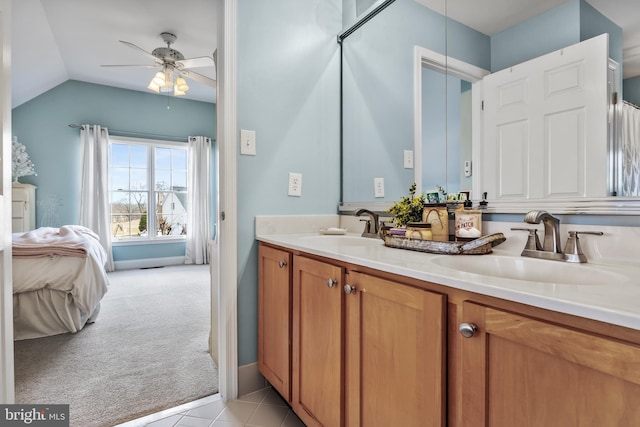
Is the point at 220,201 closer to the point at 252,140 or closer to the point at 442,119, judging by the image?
the point at 252,140

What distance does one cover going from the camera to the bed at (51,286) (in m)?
2.32

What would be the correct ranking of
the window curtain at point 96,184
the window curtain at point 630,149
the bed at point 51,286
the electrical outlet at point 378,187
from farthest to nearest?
1. the window curtain at point 96,184
2. the bed at point 51,286
3. the electrical outlet at point 378,187
4. the window curtain at point 630,149

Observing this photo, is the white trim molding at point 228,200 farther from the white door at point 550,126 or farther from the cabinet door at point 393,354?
the white door at point 550,126

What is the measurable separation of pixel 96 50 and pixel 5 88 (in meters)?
3.27

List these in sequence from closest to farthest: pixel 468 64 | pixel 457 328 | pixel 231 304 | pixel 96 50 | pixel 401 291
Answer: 1. pixel 457 328
2. pixel 401 291
3. pixel 468 64
4. pixel 231 304
5. pixel 96 50

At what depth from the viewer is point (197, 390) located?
172 centimetres

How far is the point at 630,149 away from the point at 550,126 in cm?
22

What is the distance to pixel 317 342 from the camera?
1.19 m

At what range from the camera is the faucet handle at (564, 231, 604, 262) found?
0.91 m

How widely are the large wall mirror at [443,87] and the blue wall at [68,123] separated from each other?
4315 millimetres

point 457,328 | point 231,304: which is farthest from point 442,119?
point 231,304

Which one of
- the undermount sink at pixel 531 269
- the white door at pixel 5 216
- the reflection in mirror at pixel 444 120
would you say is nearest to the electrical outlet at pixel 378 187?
the reflection in mirror at pixel 444 120

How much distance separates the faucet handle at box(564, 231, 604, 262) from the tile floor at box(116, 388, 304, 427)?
1236 millimetres

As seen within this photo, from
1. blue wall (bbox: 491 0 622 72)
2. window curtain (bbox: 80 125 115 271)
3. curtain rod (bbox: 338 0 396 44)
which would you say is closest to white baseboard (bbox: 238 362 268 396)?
blue wall (bbox: 491 0 622 72)
